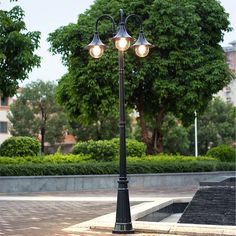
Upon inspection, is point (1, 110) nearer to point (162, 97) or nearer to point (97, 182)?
point (162, 97)

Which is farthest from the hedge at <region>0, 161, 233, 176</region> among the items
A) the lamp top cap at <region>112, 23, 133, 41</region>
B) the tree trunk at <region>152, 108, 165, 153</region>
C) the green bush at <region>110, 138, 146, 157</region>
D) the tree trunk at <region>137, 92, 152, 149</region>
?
the lamp top cap at <region>112, 23, 133, 41</region>

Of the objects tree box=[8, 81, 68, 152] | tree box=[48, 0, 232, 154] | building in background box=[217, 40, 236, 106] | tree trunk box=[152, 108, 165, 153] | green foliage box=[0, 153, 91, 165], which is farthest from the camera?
building in background box=[217, 40, 236, 106]

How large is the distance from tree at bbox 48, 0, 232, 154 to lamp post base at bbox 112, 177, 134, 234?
17682 mm

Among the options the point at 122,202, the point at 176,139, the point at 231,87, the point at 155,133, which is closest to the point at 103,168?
the point at 155,133

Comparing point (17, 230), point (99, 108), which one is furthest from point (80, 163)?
point (17, 230)

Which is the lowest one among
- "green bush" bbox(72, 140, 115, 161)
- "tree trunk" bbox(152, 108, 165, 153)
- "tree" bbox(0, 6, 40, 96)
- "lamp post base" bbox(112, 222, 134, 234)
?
"lamp post base" bbox(112, 222, 134, 234)

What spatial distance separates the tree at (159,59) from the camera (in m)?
29.0

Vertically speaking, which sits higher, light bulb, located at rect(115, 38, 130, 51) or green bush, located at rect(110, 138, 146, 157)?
light bulb, located at rect(115, 38, 130, 51)

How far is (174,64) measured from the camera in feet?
96.2

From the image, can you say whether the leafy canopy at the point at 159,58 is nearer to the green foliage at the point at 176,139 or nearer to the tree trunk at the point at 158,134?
the tree trunk at the point at 158,134

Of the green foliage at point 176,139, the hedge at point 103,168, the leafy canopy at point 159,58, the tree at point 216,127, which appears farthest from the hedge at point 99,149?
the tree at point 216,127

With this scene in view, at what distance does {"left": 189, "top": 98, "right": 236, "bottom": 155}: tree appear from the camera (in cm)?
6078

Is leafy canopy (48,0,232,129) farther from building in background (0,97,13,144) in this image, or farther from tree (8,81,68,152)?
building in background (0,97,13,144)

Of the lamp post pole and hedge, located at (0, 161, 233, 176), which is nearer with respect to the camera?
the lamp post pole
